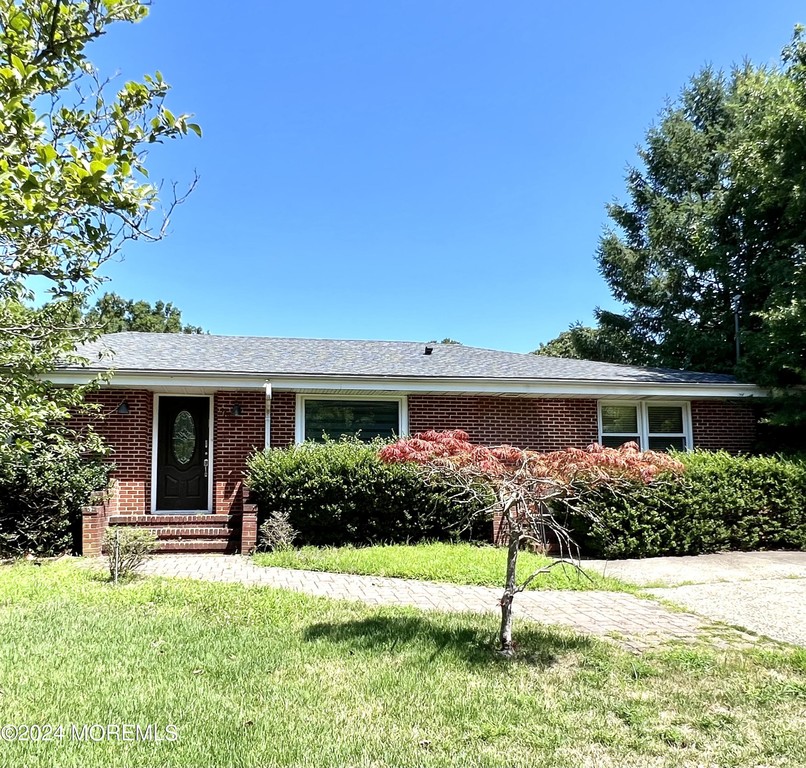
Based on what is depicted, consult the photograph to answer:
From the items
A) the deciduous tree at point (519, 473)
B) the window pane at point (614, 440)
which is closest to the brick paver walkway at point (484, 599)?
the deciduous tree at point (519, 473)

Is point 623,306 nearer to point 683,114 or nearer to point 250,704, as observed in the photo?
point 683,114

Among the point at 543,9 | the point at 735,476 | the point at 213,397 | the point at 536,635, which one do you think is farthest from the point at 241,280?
the point at 536,635

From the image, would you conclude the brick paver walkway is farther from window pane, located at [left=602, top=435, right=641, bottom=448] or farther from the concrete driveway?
window pane, located at [left=602, top=435, right=641, bottom=448]

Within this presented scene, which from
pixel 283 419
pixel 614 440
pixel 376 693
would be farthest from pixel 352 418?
pixel 376 693

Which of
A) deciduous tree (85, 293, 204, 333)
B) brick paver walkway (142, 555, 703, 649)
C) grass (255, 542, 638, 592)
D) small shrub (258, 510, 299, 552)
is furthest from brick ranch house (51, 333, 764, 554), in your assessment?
deciduous tree (85, 293, 204, 333)

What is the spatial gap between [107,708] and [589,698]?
2.94 meters

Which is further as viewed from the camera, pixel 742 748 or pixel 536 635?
pixel 536 635

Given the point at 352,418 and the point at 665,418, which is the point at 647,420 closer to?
the point at 665,418

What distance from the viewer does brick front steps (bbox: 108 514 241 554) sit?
948 cm

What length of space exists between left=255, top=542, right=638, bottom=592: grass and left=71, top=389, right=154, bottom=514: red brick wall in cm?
296

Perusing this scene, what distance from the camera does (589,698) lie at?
11.8ft

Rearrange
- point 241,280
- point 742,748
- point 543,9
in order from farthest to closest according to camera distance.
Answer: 1. point 241,280
2. point 543,9
3. point 742,748

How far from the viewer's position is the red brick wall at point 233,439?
1049cm

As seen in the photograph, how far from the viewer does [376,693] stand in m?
3.63
